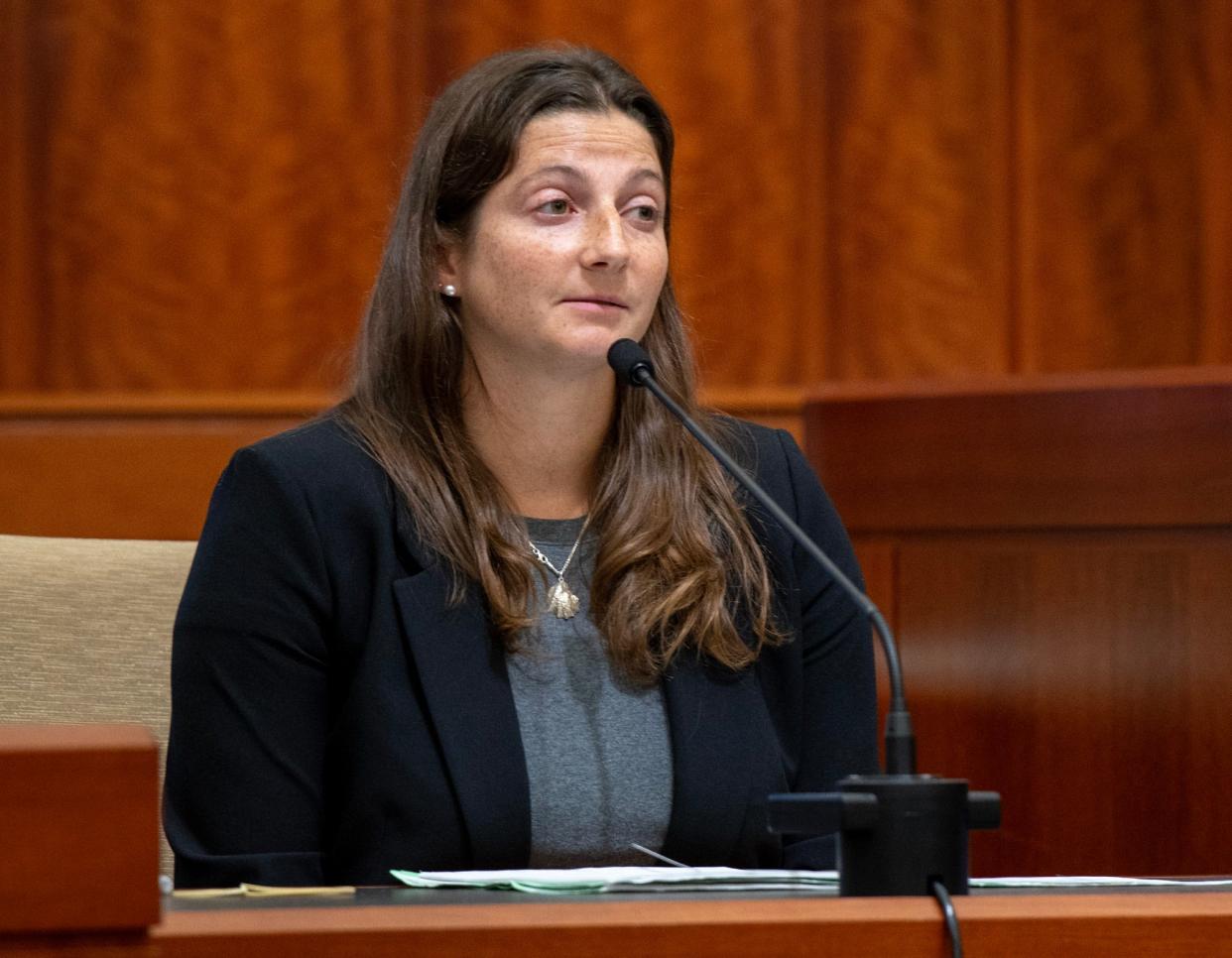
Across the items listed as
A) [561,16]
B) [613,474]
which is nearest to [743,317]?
[561,16]

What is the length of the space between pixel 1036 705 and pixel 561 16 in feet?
3.74

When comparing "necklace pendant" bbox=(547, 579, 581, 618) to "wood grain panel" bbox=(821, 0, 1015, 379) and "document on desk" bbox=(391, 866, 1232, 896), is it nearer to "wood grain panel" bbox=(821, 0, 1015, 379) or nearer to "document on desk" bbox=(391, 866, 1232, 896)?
"document on desk" bbox=(391, 866, 1232, 896)

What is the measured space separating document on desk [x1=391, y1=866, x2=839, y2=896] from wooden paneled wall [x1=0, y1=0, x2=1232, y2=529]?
135 centimetres

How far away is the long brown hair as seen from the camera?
145 centimetres

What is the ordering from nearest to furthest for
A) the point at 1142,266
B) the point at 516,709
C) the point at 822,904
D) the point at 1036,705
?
the point at 822,904, the point at 516,709, the point at 1036,705, the point at 1142,266

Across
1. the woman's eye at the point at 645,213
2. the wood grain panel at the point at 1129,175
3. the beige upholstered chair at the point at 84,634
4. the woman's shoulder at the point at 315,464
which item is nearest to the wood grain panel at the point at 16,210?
the beige upholstered chair at the point at 84,634

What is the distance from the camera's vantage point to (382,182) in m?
2.38

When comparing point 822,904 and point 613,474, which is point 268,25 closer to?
point 613,474

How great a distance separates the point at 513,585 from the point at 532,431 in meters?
0.17

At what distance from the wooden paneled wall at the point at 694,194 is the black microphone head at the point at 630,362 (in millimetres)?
1009

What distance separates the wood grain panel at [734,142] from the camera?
2.41 metres

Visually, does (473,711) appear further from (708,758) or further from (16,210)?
(16,210)

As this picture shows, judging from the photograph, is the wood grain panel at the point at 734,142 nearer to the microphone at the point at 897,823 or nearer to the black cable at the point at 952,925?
the microphone at the point at 897,823

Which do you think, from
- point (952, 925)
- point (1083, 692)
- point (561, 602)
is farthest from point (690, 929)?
point (1083, 692)
